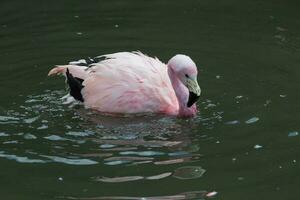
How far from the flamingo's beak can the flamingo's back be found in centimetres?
39

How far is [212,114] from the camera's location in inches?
312

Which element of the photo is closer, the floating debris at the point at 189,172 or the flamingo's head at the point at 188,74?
the floating debris at the point at 189,172

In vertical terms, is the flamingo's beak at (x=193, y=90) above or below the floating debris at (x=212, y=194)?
above

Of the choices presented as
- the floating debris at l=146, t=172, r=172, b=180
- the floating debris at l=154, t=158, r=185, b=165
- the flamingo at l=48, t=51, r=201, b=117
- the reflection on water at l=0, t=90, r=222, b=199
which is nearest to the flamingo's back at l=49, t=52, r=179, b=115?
the flamingo at l=48, t=51, r=201, b=117

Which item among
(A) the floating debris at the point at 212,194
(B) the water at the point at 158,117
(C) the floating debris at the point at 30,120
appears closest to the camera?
(A) the floating debris at the point at 212,194

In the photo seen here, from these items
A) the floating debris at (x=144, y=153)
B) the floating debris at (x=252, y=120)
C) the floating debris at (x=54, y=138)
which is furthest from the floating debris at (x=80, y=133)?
the floating debris at (x=252, y=120)

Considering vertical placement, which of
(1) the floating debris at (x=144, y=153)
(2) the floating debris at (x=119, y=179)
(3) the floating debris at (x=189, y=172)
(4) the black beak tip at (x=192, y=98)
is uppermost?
(4) the black beak tip at (x=192, y=98)

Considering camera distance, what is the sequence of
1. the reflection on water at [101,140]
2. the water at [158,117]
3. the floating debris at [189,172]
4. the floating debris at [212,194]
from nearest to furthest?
the floating debris at [212,194], the water at [158,117], the floating debris at [189,172], the reflection on water at [101,140]

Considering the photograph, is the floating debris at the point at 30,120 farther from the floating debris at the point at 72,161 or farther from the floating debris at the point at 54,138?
the floating debris at the point at 72,161

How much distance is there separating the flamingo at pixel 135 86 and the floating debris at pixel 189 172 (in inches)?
44.9

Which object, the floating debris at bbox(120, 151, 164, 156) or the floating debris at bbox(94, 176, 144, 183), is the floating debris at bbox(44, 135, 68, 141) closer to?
the floating debris at bbox(120, 151, 164, 156)

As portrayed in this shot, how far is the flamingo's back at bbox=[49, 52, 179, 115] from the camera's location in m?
7.90

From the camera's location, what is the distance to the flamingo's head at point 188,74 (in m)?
7.59

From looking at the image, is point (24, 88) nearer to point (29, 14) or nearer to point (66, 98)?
point (66, 98)
